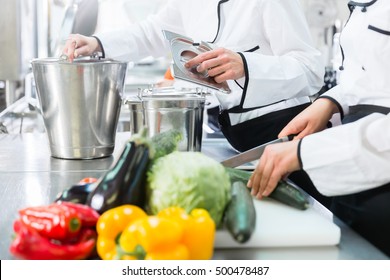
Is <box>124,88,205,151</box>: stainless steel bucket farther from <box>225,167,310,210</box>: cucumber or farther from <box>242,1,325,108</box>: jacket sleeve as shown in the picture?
<box>225,167,310,210</box>: cucumber

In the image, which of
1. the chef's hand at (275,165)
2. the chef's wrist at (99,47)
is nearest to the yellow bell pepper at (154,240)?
the chef's hand at (275,165)

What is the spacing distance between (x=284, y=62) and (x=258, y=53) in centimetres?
13

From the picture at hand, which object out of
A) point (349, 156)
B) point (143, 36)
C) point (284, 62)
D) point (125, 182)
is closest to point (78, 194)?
point (125, 182)

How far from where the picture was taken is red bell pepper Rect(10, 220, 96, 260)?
0.71m

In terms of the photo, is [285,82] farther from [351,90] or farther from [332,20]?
[332,20]

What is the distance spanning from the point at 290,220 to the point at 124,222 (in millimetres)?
310

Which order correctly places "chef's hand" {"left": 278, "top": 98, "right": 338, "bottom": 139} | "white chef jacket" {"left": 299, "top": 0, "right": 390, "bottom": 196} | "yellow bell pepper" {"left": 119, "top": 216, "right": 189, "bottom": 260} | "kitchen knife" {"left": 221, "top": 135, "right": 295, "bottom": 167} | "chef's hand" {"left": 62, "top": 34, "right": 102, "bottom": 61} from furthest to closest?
"chef's hand" {"left": 62, "top": 34, "right": 102, "bottom": 61}
"chef's hand" {"left": 278, "top": 98, "right": 338, "bottom": 139}
"kitchen knife" {"left": 221, "top": 135, "right": 295, "bottom": 167}
"white chef jacket" {"left": 299, "top": 0, "right": 390, "bottom": 196}
"yellow bell pepper" {"left": 119, "top": 216, "right": 189, "bottom": 260}

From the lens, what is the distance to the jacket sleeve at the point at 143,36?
1.74 m

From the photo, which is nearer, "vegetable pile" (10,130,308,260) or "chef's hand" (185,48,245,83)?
"vegetable pile" (10,130,308,260)

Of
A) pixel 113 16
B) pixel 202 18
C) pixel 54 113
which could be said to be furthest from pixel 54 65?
pixel 113 16

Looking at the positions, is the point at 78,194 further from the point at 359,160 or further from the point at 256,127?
the point at 256,127

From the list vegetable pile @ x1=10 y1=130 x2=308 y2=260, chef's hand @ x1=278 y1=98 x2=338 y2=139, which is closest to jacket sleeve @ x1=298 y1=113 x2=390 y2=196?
vegetable pile @ x1=10 y1=130 x2=308 y2=260

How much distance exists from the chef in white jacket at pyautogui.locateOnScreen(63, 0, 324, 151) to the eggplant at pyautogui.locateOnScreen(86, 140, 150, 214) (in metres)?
0.53

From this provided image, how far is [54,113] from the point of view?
137cm
